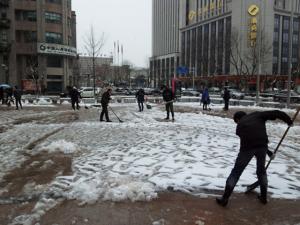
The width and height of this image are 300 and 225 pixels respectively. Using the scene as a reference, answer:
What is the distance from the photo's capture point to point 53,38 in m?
60.4

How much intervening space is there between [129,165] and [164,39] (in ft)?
450

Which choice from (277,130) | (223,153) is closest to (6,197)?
(223,153)

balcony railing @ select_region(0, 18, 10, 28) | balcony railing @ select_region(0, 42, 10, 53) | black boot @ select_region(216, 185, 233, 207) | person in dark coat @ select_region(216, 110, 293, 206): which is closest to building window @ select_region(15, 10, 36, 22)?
balcony railing @ select_region(0, 18, 10, 28)

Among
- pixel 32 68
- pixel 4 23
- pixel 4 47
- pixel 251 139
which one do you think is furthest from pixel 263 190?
pixel 4 23

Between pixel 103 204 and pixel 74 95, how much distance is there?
1979cm

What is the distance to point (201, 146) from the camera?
10.1 metres

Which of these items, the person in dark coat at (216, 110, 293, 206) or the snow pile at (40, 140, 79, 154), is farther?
the snow pile at (40, 140, 79, 154)

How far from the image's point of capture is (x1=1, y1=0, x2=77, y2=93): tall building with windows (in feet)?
190

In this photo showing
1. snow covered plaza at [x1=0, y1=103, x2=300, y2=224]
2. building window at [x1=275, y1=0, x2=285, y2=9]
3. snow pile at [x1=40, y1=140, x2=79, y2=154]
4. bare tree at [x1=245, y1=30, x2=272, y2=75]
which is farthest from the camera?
building window at [x1=275, y1=0, x2=285, y2=9]

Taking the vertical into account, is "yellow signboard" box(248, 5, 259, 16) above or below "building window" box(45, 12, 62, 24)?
above

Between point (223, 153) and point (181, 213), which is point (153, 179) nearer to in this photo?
point (181, 213)

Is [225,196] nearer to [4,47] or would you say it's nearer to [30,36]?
[4,47]

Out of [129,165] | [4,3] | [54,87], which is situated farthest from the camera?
[54,87]

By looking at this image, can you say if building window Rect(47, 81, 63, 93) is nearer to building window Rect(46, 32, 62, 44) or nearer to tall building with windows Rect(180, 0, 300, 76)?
building window Rect(46, 32, 62, 44)
